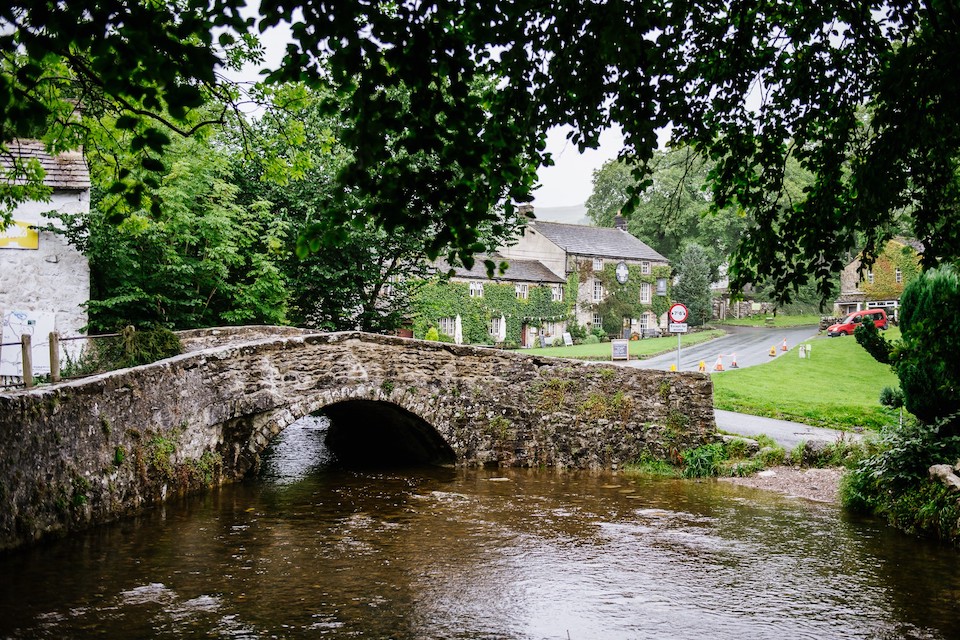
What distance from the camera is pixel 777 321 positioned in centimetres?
5681

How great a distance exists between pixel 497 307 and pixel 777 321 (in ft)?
82.7

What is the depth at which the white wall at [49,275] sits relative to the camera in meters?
14.6

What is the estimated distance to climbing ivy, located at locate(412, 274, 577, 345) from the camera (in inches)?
1650

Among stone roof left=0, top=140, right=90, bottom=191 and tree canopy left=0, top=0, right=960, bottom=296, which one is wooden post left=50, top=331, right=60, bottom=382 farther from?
stone roof left=0, top=140, right=90, bottom=191

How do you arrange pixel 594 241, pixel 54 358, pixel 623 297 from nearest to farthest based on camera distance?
pixel 54 358 → pixel 623 297 → pixel 594 241

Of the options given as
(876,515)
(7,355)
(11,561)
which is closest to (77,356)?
(7,355)

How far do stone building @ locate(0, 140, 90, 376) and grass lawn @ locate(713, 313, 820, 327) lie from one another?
48.4 m

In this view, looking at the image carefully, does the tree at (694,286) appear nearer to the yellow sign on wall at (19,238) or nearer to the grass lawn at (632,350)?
the grass lawn at (632,350)

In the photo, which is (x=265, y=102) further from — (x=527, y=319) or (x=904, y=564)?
(x=527, y=319)

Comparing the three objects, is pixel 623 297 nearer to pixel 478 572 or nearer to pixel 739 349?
pixel 739 349

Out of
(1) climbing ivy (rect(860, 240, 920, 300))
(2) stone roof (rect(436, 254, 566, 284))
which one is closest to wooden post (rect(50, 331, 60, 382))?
(2) stone roof (rect(436, 254, 566, 284))

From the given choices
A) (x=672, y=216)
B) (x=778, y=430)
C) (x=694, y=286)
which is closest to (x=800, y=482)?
(x=778, y=430)

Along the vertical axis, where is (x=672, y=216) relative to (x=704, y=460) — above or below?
above

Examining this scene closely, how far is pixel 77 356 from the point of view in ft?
34.1
